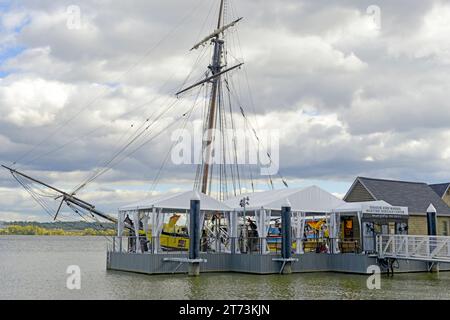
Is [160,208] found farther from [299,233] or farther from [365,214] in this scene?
[365,214]

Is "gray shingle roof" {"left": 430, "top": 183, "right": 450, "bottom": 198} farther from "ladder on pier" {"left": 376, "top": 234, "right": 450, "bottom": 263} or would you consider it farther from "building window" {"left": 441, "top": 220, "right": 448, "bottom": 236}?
"ladder on pier" {"left": 376, "top": 234, "right": 450, "bottom": 263}

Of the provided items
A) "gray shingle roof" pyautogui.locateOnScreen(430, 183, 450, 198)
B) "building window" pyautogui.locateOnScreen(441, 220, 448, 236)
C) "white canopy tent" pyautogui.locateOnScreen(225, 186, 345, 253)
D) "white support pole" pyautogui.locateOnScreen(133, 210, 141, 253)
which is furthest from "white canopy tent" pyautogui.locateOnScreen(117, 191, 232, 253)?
"gray shingle roof" pyautogui.locateOnScreen(430, 183, 450, 198)

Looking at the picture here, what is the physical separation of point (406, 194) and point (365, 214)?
9.48 meters

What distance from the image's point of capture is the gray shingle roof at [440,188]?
46.4m

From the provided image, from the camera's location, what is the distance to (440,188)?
4722 centimetres

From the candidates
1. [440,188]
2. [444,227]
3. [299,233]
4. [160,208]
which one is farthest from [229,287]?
[440,188]

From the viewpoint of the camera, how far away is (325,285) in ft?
91.5

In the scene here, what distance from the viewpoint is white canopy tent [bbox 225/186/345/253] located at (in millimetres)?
34938

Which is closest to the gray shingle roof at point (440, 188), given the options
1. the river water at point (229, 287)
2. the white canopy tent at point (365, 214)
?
the white canopy tent at point (365, 214)

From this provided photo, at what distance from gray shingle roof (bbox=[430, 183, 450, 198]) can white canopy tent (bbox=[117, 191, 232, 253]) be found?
19.3 meters

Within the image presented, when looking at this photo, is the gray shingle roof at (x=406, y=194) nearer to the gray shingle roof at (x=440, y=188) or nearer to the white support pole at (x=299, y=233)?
the gray shingle roof at (x=440, y=188)

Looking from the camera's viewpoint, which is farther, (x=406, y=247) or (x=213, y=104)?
(x=213, y=104)

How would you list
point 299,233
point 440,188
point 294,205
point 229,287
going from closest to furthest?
1. point 229,287
2. point 299,233
3. point 294,205
4. point 440,188
